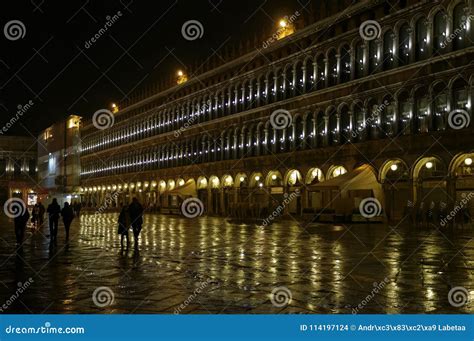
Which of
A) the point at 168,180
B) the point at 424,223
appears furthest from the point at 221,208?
the point at 424,223

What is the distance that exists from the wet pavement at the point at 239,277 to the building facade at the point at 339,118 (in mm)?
10082

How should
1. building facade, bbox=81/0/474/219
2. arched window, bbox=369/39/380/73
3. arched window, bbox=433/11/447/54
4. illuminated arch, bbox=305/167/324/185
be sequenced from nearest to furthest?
building facade, bbox=81/0/474/219, arched window, bbox=433/11/447/54, arched window, bbox=369/39/380/73, illuminated arch, bbox=305/167/324/185

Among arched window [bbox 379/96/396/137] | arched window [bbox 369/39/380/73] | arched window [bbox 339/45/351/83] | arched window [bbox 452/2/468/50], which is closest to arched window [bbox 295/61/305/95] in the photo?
Answer: arched window [bbox 339/45/351/83]

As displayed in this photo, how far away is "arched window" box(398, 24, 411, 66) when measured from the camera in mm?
27062

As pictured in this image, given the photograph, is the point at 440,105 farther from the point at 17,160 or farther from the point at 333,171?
the point at 17,160

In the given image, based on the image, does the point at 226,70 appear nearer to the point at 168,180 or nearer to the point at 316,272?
the point at 168,180

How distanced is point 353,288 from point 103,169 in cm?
6145

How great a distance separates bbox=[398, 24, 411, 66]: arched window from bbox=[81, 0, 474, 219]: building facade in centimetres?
7

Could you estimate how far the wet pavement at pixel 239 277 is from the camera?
23.3 ft

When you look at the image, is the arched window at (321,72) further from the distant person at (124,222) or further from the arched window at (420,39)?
the distant person at (124,222)

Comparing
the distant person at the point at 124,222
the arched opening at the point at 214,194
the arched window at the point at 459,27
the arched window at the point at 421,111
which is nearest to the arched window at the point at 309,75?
the arched window at the point at 421,111

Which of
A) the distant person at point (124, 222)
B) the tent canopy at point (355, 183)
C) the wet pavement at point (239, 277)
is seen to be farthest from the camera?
the tent canopy at point (355, 183)

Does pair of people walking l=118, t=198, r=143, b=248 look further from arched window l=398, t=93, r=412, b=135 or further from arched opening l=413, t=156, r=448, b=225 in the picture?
arched window l=398, t=93, r=412, b=135

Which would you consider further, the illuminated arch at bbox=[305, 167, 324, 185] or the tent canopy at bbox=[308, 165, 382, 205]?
the illuminated arch at bbox=[305, 167, 324, 185]
